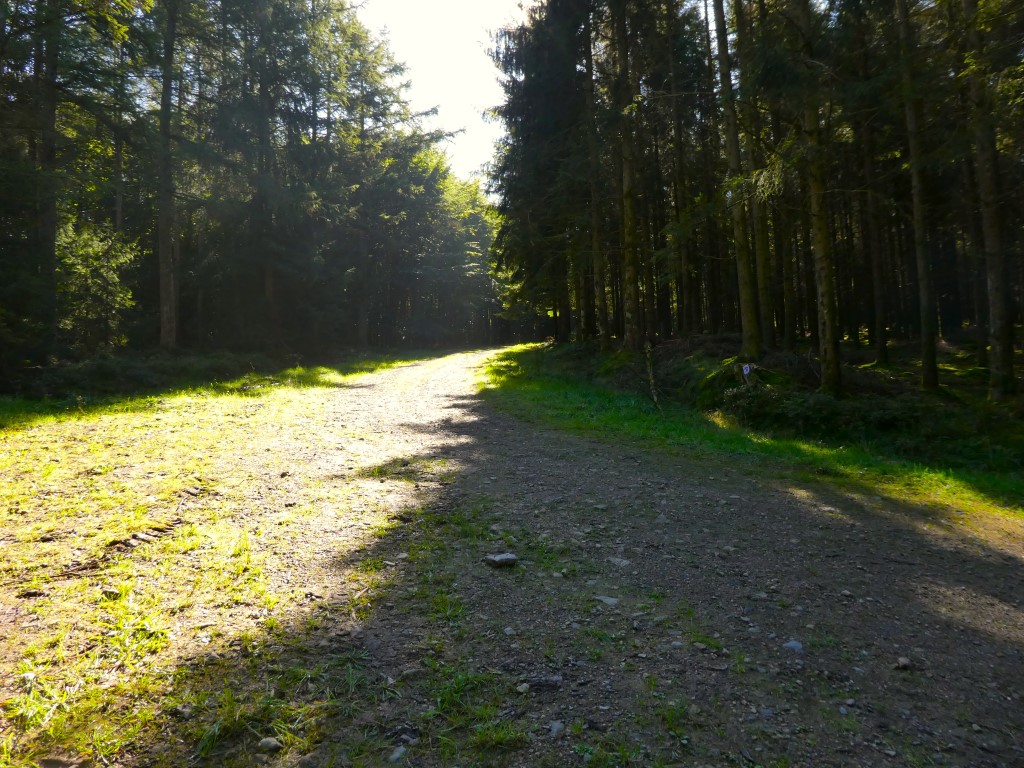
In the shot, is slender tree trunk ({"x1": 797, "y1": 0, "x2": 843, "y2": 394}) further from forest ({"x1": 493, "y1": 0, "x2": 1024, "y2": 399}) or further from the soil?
the soil

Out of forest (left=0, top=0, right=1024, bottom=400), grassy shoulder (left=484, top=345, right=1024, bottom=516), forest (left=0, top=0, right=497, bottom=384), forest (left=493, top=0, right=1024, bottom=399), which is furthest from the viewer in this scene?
forest (left=0, top=0, right=497, bottom=384)

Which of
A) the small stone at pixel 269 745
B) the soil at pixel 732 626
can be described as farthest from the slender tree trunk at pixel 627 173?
the small stone at pixel 269 745

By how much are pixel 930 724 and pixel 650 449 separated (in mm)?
6093

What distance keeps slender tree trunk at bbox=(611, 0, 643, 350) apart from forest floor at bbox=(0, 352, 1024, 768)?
1270 cm

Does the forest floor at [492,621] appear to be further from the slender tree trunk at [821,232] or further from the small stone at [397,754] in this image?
the slender tree trunk at [821,232]

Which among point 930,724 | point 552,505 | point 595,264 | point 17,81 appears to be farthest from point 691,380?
point 17,81

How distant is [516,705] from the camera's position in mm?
2820

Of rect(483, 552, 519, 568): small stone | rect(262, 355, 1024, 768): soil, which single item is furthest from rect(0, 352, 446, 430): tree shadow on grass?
rect(262, 355, 1024, 768): soil

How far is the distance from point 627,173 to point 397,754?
58.9 ft

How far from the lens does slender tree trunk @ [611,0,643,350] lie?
1698 cm

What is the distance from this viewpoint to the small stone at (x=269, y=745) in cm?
250

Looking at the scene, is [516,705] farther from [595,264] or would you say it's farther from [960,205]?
[960,205]

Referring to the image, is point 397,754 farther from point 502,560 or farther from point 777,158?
point 777,158

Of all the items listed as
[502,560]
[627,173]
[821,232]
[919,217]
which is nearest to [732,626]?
[502,560]
